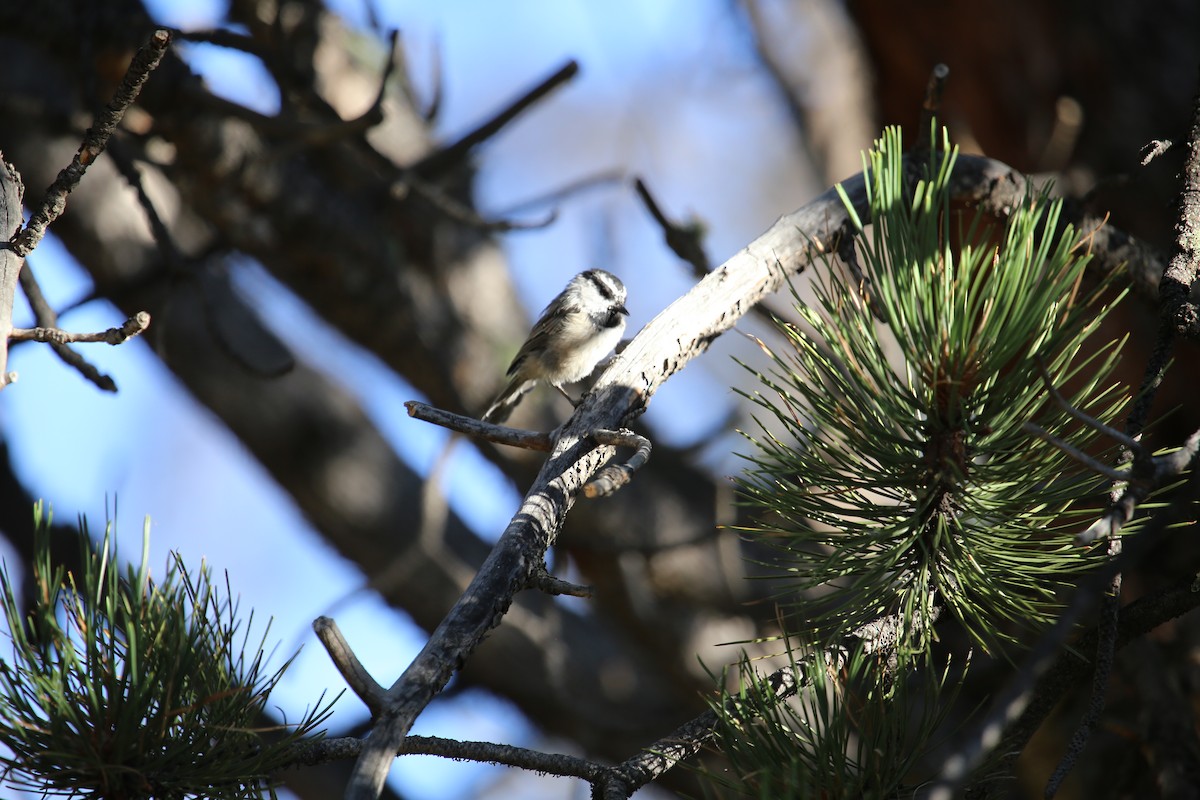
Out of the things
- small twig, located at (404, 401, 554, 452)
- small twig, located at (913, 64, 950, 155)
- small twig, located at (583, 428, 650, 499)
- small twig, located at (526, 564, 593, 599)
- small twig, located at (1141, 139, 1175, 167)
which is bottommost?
small twig, located at (526, 564, 593, 599)

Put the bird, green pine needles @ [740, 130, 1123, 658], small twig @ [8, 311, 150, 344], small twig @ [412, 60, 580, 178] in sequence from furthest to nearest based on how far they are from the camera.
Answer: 1. the bird
2. small twig @ [412, 60, 580, 178]
3. green pine needles @ [740, 130, 1123, 658]
4. small twig @ [8, 311, 150, 344]

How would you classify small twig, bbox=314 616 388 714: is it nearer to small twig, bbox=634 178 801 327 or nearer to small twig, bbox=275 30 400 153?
small twig, bbox=634 178 801 327

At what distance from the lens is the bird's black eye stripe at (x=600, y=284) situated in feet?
12.9

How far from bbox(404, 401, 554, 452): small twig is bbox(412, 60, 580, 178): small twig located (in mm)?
1733

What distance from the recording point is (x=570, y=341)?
3.86 m

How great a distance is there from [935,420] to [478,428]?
0.70m

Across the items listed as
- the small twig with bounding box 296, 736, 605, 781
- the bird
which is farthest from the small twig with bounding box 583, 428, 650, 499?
the bird

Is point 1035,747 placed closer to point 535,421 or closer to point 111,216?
point 535,421

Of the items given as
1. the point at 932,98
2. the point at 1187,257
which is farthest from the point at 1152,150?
the point at 932,98

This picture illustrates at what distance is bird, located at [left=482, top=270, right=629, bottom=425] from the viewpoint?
3.84 meters

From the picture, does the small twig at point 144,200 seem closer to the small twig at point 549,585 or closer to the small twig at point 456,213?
the small twig at point 456,213

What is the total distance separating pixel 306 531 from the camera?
14.4 ft

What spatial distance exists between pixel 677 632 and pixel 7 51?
370cm

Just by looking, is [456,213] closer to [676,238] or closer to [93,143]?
[676,238]
